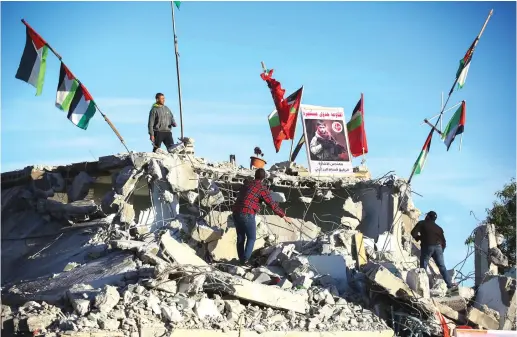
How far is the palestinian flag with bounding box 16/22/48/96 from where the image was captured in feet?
53.6

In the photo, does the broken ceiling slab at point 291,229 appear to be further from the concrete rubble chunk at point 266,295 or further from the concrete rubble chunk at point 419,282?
the concrete rubble chunk at point 266,295

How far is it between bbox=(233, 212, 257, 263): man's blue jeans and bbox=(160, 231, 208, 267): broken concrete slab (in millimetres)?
792

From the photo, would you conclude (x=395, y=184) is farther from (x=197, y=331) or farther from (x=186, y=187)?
(x=197, y=331)

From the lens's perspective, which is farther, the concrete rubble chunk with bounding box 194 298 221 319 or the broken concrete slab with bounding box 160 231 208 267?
the broken concrete slab with bounding box 160 231 208 267

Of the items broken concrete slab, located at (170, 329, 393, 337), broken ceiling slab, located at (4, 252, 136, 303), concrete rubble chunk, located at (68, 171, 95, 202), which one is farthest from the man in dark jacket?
concrete rubble chunk, located at (68, 171, 95, 202)

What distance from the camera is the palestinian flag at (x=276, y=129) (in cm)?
1911

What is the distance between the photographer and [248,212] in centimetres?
1383

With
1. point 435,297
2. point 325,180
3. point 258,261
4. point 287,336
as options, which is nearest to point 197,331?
point 287,336

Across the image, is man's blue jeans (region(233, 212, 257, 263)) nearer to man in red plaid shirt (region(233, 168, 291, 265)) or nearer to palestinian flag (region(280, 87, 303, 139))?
man in red plaid shirt (region(233, 168, 291, 265))

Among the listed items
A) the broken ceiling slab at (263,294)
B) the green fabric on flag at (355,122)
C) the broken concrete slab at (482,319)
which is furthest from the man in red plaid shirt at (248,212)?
the green fabric on flag at (355,122)

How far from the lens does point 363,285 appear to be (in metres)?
13.8

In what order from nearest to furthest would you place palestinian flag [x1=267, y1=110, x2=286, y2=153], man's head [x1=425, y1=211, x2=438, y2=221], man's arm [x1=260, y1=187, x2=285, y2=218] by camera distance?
man's arm [x1=260, y1=187, x2=285, y2=218] → man's head [x1=425, y1=211, x2=438, y2=221] → palestinian flag [x1=267, y1=110, x2=286, y2=153]

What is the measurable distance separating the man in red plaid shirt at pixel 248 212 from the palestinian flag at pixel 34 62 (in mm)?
4449

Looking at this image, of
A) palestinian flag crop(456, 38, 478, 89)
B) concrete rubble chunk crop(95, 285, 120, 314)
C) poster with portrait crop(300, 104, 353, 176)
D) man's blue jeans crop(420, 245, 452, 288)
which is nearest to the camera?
concrete rubble chunk crop(95, 285, 120, 314)
